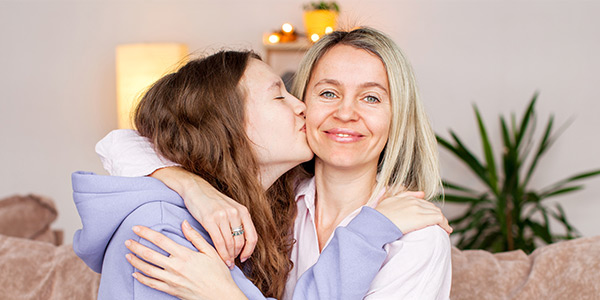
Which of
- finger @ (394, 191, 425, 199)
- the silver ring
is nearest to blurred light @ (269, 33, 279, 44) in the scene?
finger @ (394, 191, 425, 199)

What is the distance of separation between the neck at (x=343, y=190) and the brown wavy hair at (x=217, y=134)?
0.22 meters

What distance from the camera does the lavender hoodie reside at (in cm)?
129

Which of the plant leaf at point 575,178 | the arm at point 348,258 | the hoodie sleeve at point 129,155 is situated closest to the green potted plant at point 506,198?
the plant leaf at point 575,178

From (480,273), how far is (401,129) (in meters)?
0.56

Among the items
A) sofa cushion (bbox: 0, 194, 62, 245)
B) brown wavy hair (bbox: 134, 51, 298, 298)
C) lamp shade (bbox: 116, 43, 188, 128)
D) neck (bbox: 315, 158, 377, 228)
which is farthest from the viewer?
lamp shade (bbox: 116, 43, 188, 128)

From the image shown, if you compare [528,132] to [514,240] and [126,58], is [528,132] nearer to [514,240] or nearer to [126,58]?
[514,240]

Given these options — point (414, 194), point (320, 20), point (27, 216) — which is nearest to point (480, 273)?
point (414, 194)

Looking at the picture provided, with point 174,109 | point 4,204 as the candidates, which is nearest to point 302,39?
point 4,204

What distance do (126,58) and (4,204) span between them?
1468mm

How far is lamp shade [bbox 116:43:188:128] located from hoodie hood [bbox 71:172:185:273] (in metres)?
2.36

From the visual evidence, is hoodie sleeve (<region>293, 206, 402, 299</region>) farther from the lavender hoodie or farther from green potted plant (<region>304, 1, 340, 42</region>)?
green potted plant (<region>304, 1, 340, 42</region>)

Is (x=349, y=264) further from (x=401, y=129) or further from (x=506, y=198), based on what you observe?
(x=506, y=198)

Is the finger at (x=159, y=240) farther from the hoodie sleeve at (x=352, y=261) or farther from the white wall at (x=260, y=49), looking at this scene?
the white wall at (x=260, y=49)

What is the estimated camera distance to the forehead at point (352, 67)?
1590 millimetres
